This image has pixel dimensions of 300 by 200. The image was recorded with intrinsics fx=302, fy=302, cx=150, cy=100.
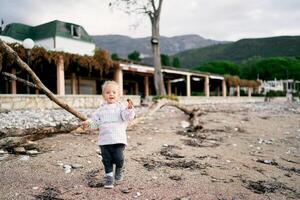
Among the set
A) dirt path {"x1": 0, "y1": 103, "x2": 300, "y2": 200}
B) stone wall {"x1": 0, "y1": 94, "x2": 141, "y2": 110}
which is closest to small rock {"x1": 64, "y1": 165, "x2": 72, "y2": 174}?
dirt path {"x1": 0, "y1": 103, "x2": 300, "y2": 200}

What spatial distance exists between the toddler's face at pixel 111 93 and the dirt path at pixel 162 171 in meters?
0.98

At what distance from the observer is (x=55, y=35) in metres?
25.2

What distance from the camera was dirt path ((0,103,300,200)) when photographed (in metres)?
3.23

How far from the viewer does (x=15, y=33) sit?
2631 cm

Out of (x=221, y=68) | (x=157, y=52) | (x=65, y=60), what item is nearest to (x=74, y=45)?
(x=157, y=52)

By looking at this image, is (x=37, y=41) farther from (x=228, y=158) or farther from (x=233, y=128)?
(x=228, y=158)

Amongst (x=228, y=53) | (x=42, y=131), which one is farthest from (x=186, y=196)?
(x=228, y=53)

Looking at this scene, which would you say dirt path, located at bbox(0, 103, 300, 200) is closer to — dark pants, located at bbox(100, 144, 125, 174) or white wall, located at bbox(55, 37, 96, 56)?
dark pants, located at bbox(100, 144, 125, 174)

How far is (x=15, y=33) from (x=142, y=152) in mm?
25025

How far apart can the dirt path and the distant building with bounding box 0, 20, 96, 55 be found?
68.2 feet

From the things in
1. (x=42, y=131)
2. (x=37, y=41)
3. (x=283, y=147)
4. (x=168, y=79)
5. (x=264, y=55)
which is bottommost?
(x=283, y=147)

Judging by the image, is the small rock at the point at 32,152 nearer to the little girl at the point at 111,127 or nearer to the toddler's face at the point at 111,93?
the little girl at the point at 111,127

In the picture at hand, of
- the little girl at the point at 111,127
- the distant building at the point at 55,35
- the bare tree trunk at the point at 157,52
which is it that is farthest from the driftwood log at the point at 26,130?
the distant building at the point at 55,35

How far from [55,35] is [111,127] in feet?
77.7
